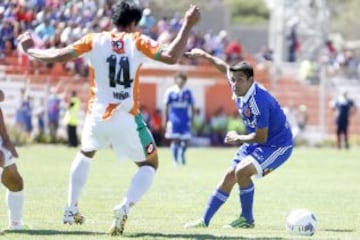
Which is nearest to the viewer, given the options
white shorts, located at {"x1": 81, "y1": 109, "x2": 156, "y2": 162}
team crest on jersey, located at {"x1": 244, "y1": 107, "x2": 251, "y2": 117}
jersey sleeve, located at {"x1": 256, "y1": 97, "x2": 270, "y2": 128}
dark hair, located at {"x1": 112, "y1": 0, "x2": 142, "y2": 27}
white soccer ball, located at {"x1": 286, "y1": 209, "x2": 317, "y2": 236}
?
dark hair, located at {"x1": 112, "y1": 0, "x2": 142, "y2": 27}

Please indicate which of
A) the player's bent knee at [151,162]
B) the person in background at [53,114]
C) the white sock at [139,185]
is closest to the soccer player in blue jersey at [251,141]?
the player's bent knee at [151,162]

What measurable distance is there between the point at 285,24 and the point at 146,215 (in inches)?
1568

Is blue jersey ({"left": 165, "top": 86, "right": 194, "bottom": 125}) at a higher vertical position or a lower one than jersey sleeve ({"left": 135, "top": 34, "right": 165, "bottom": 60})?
lower

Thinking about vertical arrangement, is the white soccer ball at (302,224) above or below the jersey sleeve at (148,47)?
below

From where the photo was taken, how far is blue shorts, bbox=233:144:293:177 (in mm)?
12266

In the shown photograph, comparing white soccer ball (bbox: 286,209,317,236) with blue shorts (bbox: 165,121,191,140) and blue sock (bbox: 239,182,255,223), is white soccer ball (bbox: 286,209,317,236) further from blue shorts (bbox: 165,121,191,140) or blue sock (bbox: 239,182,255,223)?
blue shorts (bbox: 165,121,191,140)

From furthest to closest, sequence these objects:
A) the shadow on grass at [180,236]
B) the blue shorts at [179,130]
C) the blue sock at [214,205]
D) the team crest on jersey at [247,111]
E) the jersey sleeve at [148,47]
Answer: the blue shorts at [179,130] < the blue sock at [214,205] < the team crest on jersey at [247,111] < the shadow on grass at [180,236] < the jersey sleeve at [148,47]

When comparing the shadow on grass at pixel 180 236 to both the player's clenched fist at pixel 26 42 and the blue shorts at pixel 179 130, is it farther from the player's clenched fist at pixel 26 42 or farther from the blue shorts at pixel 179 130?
the blue shorts at pixel 179 130

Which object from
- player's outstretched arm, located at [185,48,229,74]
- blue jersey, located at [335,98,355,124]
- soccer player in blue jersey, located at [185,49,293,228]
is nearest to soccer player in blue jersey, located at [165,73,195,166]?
blue jersey, located at [335,98,355,124]

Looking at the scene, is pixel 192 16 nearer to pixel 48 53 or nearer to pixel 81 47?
pixel 81 47

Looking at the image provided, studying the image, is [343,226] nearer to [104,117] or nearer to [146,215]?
[146,215]

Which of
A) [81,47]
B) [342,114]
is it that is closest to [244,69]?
[81,47]

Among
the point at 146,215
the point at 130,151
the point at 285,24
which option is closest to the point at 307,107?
the point at 285,24

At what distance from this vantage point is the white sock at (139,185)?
1071 cm
